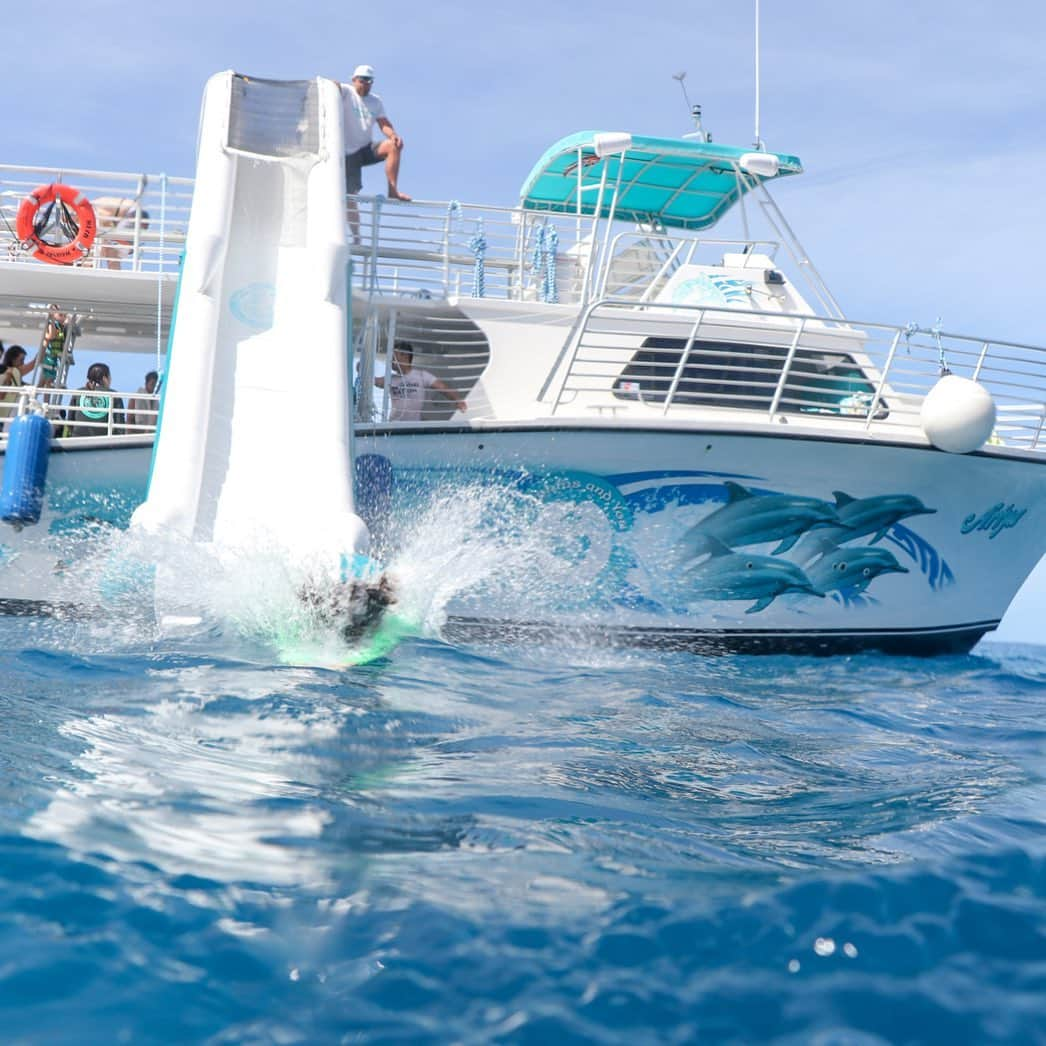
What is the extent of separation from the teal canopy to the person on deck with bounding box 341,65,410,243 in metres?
1.53

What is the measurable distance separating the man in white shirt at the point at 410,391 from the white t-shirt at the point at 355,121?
187cm

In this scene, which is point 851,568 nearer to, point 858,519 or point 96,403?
point 858,519

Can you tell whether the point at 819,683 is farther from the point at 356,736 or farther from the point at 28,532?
the point at 28,532

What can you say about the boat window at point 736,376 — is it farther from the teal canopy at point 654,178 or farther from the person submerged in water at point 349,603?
the person submerged in water at point 349,603

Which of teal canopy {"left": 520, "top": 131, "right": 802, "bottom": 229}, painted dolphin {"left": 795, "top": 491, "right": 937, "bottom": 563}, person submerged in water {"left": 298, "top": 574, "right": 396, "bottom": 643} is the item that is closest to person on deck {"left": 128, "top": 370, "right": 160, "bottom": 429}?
person submerged in water {"left": 298, "top": 574, "right": 396, "bottom": 643}

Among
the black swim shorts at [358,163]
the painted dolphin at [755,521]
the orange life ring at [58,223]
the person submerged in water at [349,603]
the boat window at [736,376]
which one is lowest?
the person submerged in water at [349,603]

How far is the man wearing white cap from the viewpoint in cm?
902

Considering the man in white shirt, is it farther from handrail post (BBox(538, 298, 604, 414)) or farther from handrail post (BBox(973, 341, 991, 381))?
handrail post (BBox(973, 341, 991, 381))

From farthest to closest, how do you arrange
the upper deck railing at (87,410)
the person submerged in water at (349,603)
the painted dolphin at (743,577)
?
1. the painted dolphin at (743,577)
2. the upper deck railing at (87,410)
3. the person submerged in water at (349,603)

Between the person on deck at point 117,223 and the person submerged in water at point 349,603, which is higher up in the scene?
the person on deck at point 117,223

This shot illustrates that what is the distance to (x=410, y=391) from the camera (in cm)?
842

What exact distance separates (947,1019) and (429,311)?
7153mm

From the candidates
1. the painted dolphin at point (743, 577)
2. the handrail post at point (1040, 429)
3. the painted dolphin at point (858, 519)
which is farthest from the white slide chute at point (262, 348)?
the handrail post at point (1040, 429)

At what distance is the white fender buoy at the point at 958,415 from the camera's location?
307 inches
